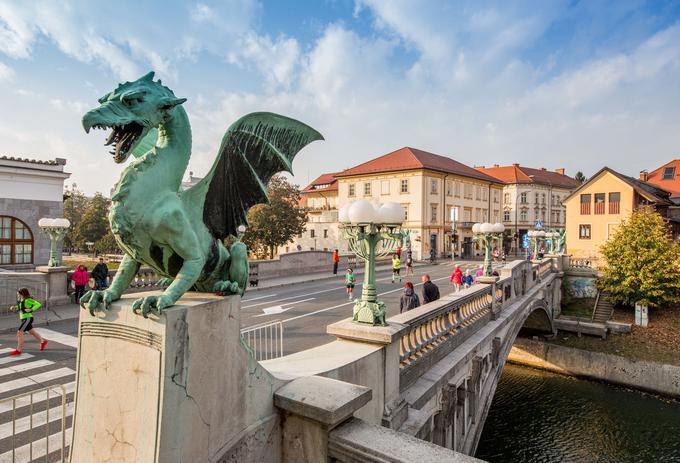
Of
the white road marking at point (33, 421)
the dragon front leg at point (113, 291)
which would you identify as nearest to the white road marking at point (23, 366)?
the white road marking at point (33, 421)

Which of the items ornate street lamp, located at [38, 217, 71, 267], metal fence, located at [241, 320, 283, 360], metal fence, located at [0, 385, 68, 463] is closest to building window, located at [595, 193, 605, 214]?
metal fence, located at [241, 320, 283, 360]

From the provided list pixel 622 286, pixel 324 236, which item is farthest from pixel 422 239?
pixel 622 286

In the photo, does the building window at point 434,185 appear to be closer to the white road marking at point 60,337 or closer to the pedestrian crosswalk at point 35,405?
the white road marking at point 60,337

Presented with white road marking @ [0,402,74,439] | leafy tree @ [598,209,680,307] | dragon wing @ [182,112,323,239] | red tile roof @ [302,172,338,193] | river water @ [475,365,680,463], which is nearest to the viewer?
dragon wing @ [182,112,323,239]

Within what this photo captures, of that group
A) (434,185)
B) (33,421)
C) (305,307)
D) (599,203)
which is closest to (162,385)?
(33,421)

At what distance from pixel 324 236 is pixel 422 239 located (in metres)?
12.4

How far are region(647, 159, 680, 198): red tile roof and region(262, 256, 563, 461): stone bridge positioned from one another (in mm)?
46682

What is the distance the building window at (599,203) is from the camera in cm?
3728

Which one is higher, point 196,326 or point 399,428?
point 196,326

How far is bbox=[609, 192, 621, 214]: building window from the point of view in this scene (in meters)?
36.0

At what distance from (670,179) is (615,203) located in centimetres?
1778

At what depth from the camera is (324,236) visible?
4869 centimetres

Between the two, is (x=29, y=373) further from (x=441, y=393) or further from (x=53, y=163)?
(x=53, y=163)

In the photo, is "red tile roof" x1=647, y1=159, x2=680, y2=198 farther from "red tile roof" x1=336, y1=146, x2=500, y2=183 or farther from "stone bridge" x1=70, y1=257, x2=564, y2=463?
"stone bridge" x1=70, y1=257, x2=564, y2=463
